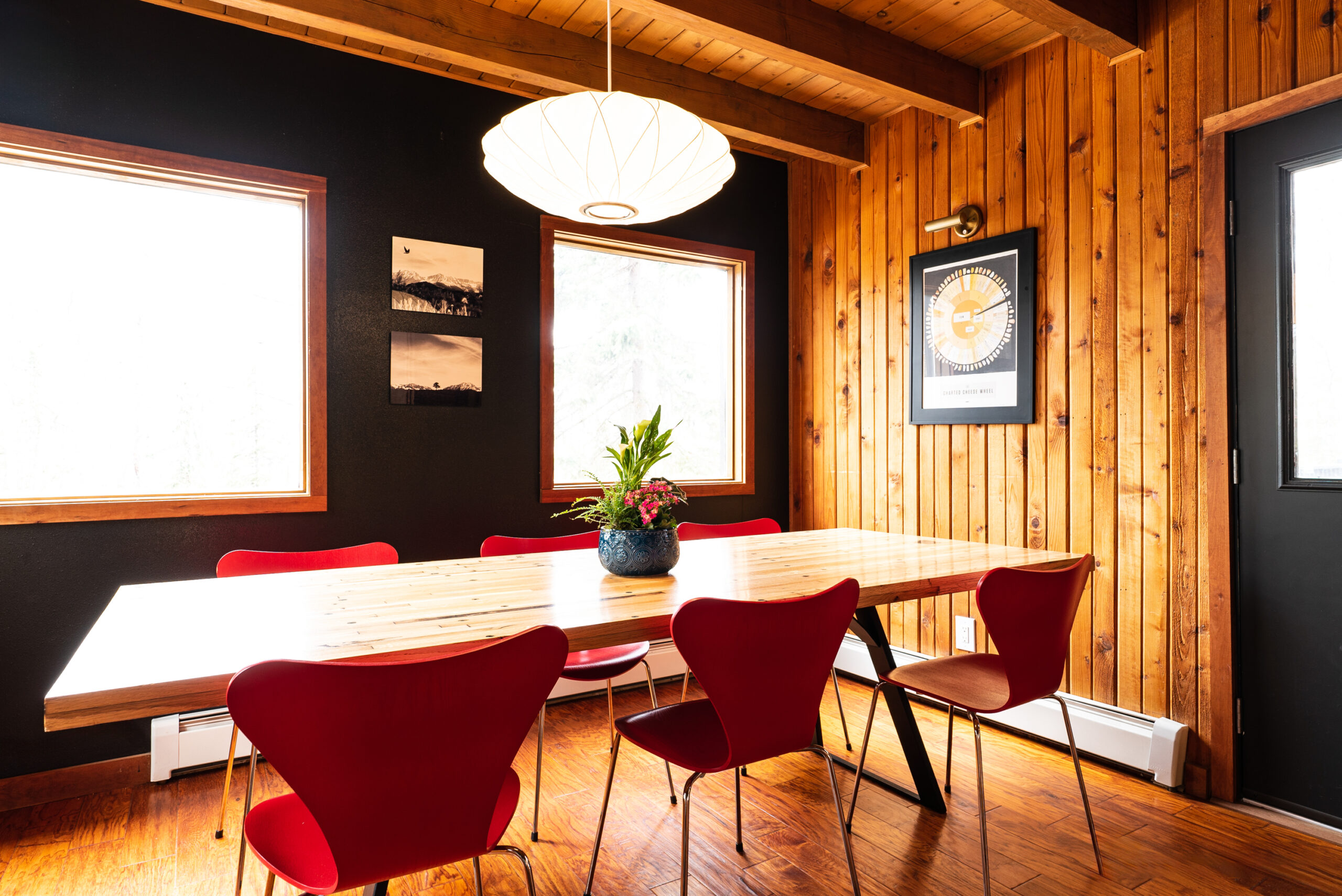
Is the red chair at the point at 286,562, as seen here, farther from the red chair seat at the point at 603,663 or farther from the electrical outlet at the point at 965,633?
the electrical outlet at the point at 965,633

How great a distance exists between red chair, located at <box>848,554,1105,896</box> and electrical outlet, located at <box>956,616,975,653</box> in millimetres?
1065

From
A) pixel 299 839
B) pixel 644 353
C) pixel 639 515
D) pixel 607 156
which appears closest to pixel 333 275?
pixel 644 353

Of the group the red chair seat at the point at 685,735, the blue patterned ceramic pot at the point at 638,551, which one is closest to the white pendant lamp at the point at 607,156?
the blue patterned ceramic pot at the point at 638,551

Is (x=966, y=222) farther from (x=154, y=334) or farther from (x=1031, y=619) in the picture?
(x=154, y=334)

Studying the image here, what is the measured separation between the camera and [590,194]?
192cm

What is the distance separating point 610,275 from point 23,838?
299 cm

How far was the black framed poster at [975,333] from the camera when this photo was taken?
118 inches

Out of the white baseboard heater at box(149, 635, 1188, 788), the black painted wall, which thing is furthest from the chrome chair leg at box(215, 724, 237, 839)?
the black painted wall

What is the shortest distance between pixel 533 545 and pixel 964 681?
1476mm

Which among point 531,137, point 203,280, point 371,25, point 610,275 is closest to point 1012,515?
point 610,275

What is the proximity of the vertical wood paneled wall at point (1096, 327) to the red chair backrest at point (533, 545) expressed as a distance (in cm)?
165

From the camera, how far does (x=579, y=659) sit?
2.37 m

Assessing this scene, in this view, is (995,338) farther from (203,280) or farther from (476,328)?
(203,280)

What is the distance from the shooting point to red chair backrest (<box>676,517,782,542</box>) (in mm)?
3010
